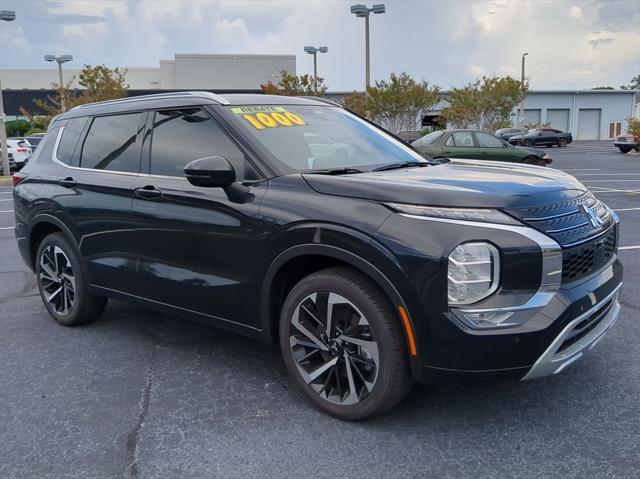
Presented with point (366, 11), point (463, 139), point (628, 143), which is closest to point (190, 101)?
point (463, 139)

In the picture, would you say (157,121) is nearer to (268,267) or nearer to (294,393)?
(268,267)

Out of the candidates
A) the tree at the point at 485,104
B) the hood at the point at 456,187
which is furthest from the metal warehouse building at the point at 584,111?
the hood at the point at 456,187

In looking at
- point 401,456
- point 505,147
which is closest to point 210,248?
point 401,456

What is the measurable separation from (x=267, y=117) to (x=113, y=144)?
1339 millimetres

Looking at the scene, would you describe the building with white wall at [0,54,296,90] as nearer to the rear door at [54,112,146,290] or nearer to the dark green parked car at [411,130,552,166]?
the dark green parked car at [411,130,552,166]

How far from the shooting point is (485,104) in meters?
36.9

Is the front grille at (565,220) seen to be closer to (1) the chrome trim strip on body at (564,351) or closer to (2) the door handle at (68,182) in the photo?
(1) the chrome trim strip on body at (564,351)

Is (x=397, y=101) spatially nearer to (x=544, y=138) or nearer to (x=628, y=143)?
(x=628, y=143)

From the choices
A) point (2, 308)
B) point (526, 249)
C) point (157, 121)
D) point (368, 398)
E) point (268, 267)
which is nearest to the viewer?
point (526, 249)

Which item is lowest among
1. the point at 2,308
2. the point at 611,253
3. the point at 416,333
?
the point at 2,308

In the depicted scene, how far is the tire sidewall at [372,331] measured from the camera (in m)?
2.99

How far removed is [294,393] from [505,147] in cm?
1343

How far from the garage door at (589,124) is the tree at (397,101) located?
3456cm

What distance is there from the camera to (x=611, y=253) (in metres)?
3.45
